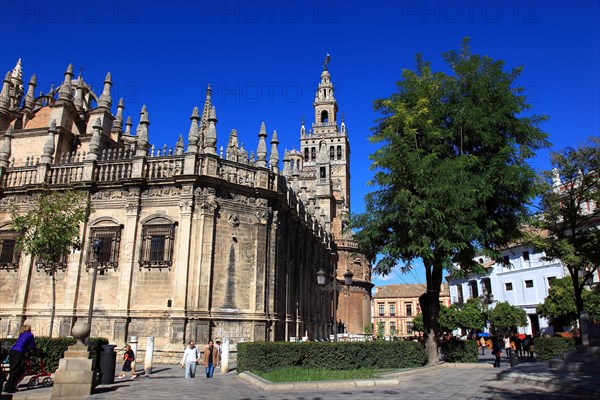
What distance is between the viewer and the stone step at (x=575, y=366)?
1345 cm

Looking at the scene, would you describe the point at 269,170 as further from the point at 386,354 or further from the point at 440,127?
the point at 386,354

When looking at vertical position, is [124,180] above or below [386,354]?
above

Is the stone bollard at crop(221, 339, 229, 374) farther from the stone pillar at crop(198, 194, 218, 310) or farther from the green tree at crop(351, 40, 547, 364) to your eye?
the green tree at crop(351, 40, 547, 364)

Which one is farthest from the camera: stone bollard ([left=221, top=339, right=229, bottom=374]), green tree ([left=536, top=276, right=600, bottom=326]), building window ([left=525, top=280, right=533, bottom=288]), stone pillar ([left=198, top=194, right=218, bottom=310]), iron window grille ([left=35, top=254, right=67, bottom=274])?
building window ([left=525, top=280, right=533, bottom=288])

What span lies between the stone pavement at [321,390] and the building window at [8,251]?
516 inches

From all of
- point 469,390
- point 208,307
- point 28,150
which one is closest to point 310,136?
point 28,150

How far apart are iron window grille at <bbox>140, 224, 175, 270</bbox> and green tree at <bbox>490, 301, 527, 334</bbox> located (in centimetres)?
3294

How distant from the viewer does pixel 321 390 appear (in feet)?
39.6

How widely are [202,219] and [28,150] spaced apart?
14377mm

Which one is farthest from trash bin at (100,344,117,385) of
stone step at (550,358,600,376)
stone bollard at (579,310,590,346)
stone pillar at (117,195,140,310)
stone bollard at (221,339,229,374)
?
stone bollard at (579,310,590,346)

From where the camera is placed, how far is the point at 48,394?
11297 mm

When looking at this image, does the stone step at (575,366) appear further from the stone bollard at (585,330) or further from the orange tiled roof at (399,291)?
the orange tiled roof at (399,291)

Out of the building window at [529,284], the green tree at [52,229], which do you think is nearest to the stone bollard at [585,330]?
the green tree at [52,229]

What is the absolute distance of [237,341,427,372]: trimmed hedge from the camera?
15805 millimetres
